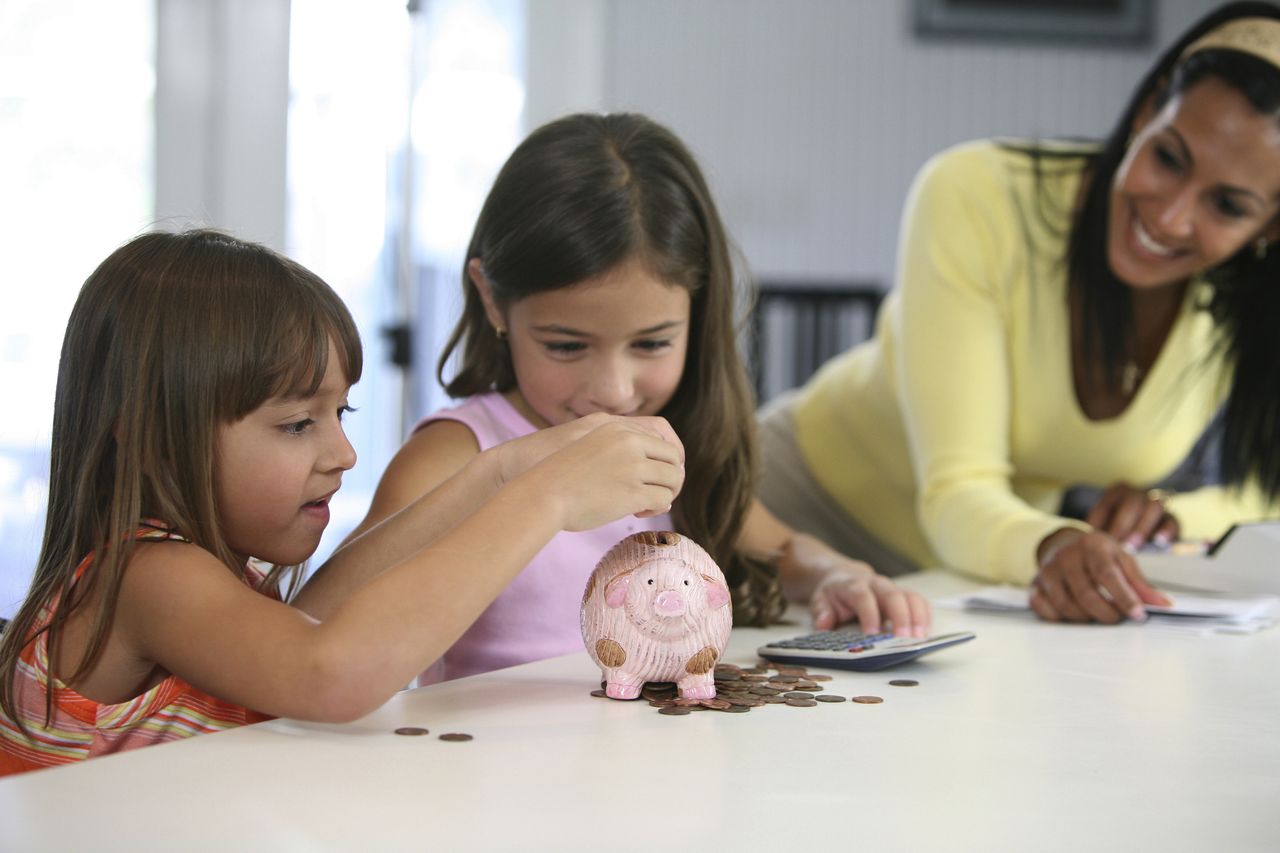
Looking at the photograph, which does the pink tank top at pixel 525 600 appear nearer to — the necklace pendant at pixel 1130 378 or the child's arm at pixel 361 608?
the child's arm at pixel 361 608

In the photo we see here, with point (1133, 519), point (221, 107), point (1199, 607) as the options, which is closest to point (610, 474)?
point (1199, 607)

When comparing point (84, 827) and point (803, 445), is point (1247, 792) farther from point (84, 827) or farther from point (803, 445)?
point (803, 445)

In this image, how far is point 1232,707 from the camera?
97cm

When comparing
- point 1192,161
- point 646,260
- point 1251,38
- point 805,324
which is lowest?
point 805,324

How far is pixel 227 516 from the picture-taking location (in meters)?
0.92

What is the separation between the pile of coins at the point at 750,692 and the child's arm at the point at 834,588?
0.21 meters

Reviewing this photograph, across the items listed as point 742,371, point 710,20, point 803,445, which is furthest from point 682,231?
point 710,20

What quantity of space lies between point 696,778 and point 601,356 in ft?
1.80

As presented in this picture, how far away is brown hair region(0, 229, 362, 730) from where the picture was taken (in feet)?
2.80

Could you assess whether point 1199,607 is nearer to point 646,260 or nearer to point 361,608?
point 646,260

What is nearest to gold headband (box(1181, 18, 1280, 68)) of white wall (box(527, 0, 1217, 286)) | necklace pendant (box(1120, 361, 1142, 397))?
necklace pendant (box(1120, 361, 1142, 397))

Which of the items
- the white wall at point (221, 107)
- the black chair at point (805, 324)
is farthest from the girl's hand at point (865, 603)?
the black chair at point (805, 324)

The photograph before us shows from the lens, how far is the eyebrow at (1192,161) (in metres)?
1.59

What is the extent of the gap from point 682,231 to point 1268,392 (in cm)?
102
